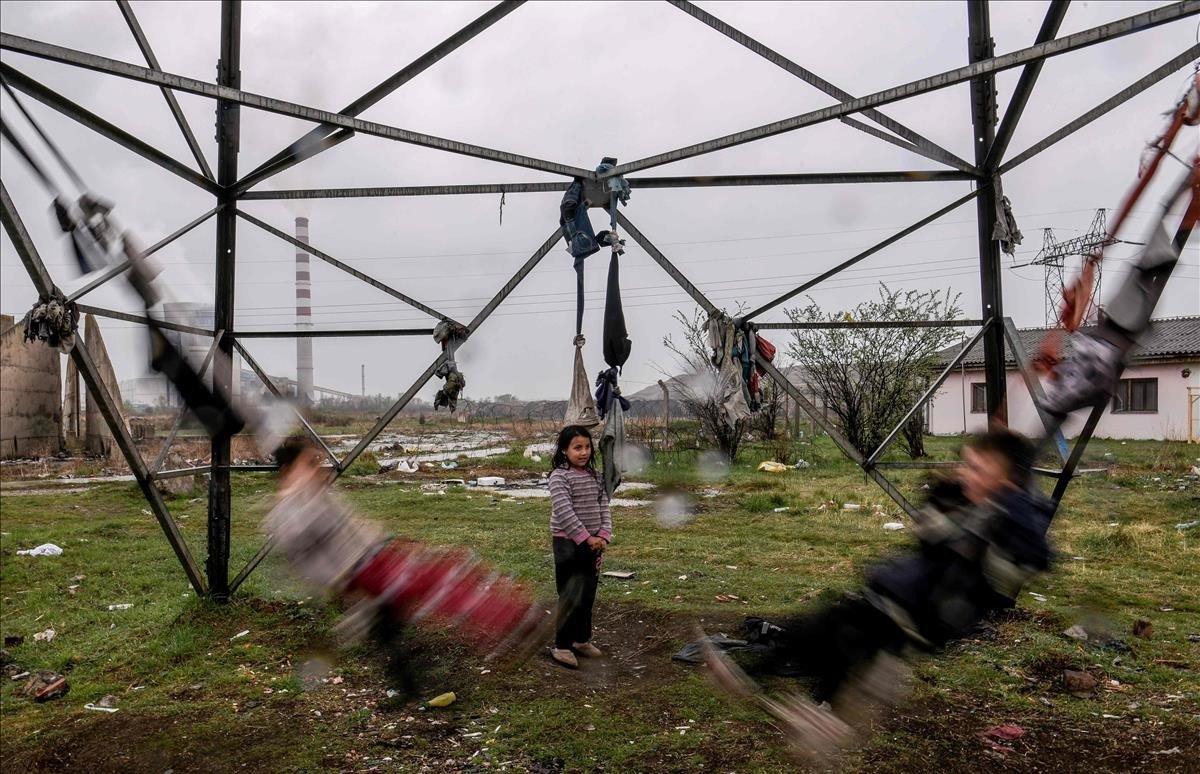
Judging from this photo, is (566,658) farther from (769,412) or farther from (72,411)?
(72,411)

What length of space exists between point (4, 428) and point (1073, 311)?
24.0 m

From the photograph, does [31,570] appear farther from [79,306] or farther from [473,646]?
[473,646]

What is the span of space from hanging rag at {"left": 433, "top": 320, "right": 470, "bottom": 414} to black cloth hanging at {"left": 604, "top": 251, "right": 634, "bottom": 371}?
1.18 metres

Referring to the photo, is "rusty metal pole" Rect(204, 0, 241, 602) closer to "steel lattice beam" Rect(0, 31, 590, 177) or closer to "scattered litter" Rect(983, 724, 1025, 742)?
"steel lattice beam" Rect(0, 31, 590, 177)

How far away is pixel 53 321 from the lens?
4008mm

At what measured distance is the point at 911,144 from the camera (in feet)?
15.3

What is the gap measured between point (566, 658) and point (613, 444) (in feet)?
4.14

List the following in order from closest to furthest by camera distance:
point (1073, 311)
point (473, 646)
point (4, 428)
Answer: point (1073, 311), point (473, 646), point (4, 428)

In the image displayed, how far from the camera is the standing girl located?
4.59 meters

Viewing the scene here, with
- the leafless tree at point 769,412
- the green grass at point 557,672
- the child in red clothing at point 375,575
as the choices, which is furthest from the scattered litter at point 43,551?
the leafless tree at point 769,412

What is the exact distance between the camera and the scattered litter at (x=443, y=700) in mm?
4172

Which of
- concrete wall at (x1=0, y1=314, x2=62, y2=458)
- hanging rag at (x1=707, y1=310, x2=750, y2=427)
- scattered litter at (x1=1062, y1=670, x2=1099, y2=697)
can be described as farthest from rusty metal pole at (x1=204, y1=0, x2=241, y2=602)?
concrete wall at (x1=0, y1=314, x2=62, y2=458)

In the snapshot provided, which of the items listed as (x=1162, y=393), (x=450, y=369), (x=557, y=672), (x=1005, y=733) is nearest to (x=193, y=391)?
(x=450, y=369)

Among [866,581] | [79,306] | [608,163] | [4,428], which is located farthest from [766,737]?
[4,428]
